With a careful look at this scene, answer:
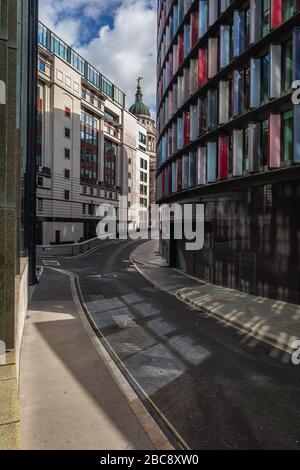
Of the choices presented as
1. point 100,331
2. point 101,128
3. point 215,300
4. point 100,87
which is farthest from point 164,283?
point 100,87

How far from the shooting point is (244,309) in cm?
1549

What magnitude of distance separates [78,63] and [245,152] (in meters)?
50.8

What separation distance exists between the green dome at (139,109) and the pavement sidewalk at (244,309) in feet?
377

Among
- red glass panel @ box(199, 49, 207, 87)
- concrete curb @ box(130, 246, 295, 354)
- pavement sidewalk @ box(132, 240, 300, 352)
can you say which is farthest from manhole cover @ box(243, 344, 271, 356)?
red glass panel @ box(199, 49, 207, 87)

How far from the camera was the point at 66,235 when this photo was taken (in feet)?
182

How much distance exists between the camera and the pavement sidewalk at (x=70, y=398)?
570 centimetres

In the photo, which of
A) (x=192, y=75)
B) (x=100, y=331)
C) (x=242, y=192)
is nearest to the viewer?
(x=100, y=331)

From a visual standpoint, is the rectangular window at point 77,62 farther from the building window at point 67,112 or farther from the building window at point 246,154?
the building window at point 246,154

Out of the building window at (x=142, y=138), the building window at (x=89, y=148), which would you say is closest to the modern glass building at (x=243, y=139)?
the building window at (x=89, y=148)

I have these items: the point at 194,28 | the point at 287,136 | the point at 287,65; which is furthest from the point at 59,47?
the point at 287,136

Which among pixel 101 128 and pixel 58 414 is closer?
pixel 58 414
